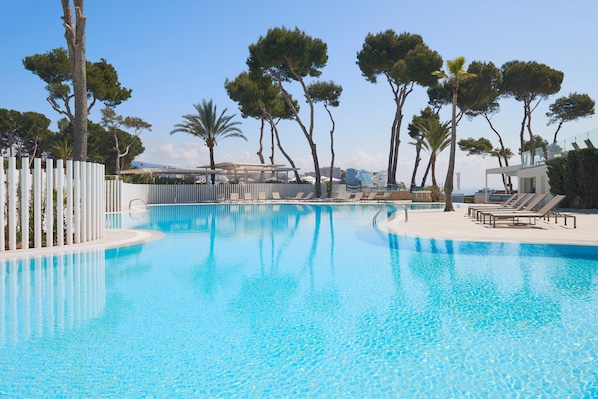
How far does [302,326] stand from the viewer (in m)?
4.30

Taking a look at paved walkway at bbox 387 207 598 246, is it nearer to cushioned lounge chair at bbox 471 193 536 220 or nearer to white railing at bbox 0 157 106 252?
cushioned lounge chair at bbox 471 193 536 220

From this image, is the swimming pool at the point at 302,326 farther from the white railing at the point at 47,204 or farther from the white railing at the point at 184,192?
the white railing at the point at 184,192

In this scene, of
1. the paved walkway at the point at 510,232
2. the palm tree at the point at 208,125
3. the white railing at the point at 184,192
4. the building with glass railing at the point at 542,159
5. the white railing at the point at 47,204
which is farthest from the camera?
the palm tree at the point at 208,125

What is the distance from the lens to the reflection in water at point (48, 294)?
430 centimetres

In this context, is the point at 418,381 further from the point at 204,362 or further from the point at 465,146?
the point at 465,146

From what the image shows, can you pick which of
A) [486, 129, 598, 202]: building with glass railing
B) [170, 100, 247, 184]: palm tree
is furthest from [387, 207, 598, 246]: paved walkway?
[170, 100, 247, 184]: palm tree

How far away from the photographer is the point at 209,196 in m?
30.2

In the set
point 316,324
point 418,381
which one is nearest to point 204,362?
point 316,324

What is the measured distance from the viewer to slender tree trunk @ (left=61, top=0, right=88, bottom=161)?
39.9 feet

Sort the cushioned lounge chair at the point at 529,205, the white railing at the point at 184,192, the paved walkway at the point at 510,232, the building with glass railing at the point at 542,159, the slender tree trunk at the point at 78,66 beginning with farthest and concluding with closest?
the white railing at the point at 184,192 < the building with glass railing at the point at 542,159 < the cushioned lounge chair at the point at 529,205 < the slender tree trunk at the point at 78,66 < the paved walkway at the point at 510,232

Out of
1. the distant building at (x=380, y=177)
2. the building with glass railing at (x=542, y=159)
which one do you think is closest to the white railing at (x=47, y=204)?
the building with glass railing at (x=542, y=159)

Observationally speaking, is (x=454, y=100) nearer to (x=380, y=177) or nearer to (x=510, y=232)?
(x=510, y=232)

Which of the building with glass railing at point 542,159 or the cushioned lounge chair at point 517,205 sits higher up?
the building with glass railing at point 542,159

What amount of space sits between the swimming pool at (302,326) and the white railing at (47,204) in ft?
3.77
